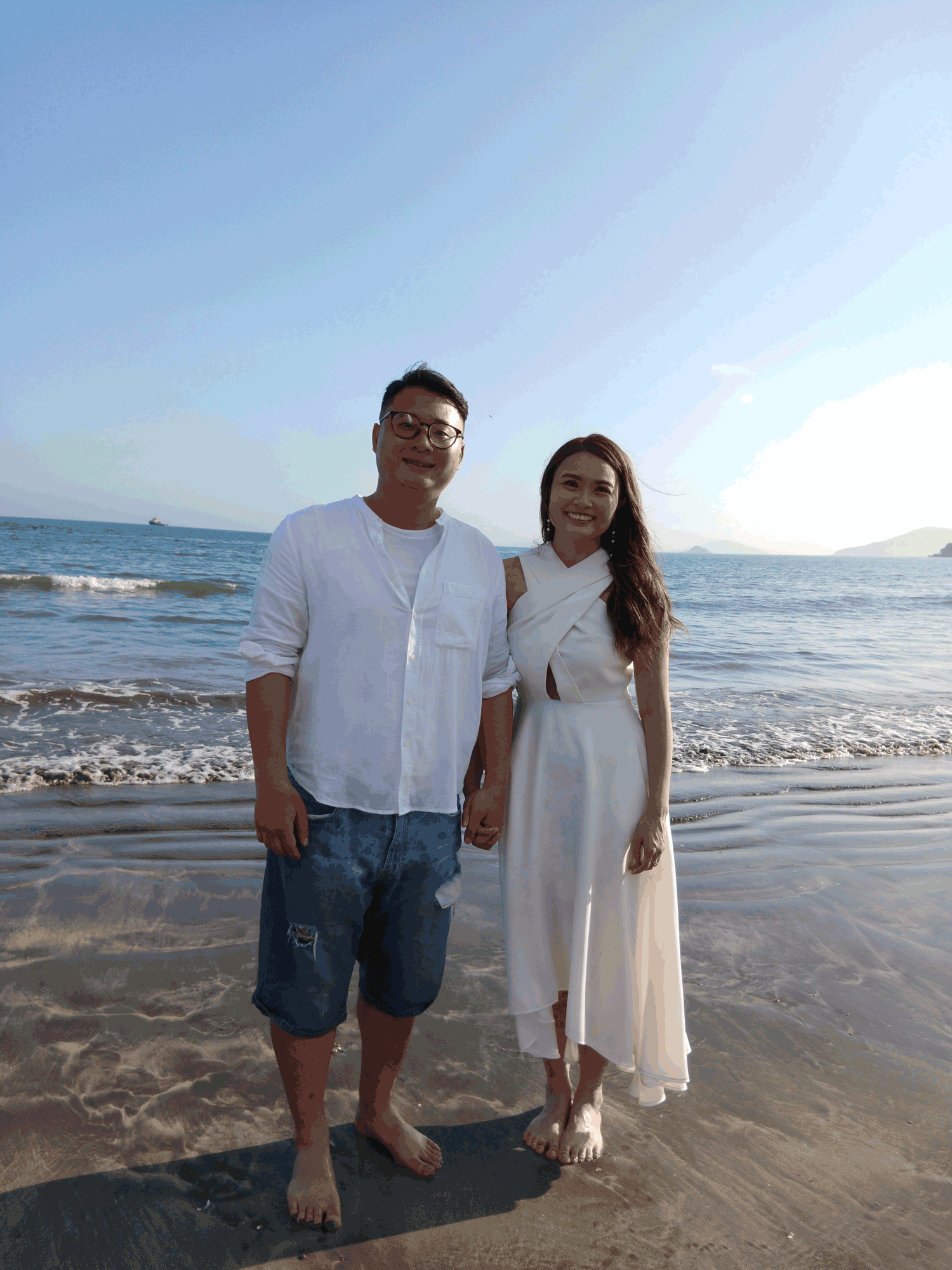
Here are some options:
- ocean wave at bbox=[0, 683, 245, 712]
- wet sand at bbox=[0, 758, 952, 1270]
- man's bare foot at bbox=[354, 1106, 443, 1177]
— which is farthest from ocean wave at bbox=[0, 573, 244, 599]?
man's bare foot at bbox=[354, 1106, 443, 1177]

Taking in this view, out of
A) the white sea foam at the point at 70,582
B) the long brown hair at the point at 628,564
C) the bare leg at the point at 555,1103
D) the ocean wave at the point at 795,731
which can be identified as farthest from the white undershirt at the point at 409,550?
the white sea foam at the point at 70,582

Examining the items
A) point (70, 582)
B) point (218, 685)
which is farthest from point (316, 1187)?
point (70, 582)

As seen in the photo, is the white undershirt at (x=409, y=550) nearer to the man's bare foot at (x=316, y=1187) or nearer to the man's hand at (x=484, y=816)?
the man's hand at (x=484, y=816)

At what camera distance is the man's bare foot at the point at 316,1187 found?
A: 214 centimetres

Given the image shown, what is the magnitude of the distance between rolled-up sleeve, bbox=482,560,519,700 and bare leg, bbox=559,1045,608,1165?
1316mm

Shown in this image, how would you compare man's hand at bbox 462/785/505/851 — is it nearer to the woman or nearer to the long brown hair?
the woman

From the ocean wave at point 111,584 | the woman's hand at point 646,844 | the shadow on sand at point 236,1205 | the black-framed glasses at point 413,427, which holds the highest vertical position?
the black-framed glasses at point 413,427

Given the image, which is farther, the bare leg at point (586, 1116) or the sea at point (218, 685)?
the sea at point (218, 685)

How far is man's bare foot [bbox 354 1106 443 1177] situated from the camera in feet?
7.75

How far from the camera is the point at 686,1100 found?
2.74 metres

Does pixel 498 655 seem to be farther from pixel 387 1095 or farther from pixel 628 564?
pixel 387 1095

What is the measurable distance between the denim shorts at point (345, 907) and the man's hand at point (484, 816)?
0.14 meters

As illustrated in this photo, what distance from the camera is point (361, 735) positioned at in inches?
82.4

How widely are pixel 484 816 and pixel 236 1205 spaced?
1363 mm
